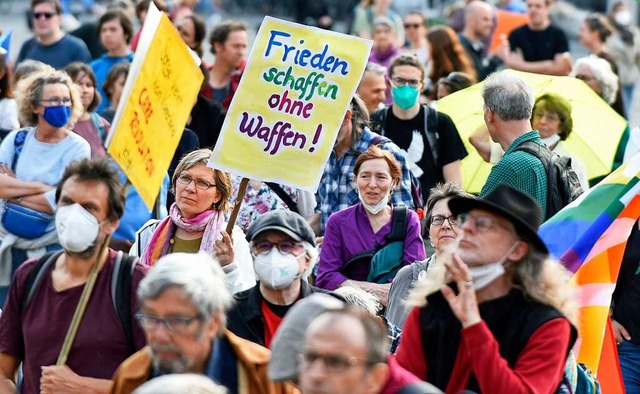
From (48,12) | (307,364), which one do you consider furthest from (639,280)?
(48,12)

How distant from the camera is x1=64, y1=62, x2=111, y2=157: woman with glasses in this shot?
1091cm

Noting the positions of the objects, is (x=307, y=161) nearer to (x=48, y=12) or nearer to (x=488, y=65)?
(x=48, y=12)

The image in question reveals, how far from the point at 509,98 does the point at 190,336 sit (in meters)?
3.52

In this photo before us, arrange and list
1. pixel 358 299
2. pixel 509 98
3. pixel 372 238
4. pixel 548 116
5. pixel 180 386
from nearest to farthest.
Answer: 1. pixel 180 386
2. pixel 358 299
3. pixel 509 98
4. pixel 372 238
5. pixel 548 116

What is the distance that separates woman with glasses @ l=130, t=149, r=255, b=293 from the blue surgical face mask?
4.84 ft

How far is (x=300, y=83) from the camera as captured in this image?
8.19 meters

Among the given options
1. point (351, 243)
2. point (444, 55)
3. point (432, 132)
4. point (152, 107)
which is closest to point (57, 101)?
point (351, 243)

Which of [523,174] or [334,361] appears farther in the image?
[523,174]

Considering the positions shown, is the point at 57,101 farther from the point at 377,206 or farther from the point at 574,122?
the point at 574,122

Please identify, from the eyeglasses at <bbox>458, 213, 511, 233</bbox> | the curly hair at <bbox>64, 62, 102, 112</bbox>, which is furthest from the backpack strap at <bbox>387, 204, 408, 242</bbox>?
the curly hair at <bbox>64, 62, 102, 112</bbox>

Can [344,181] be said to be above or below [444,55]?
below

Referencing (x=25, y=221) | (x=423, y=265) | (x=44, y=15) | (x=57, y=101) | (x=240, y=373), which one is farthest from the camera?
(x=44, y=15)

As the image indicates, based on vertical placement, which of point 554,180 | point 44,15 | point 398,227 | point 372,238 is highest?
point 44,15

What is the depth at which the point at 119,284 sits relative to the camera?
254 inches
